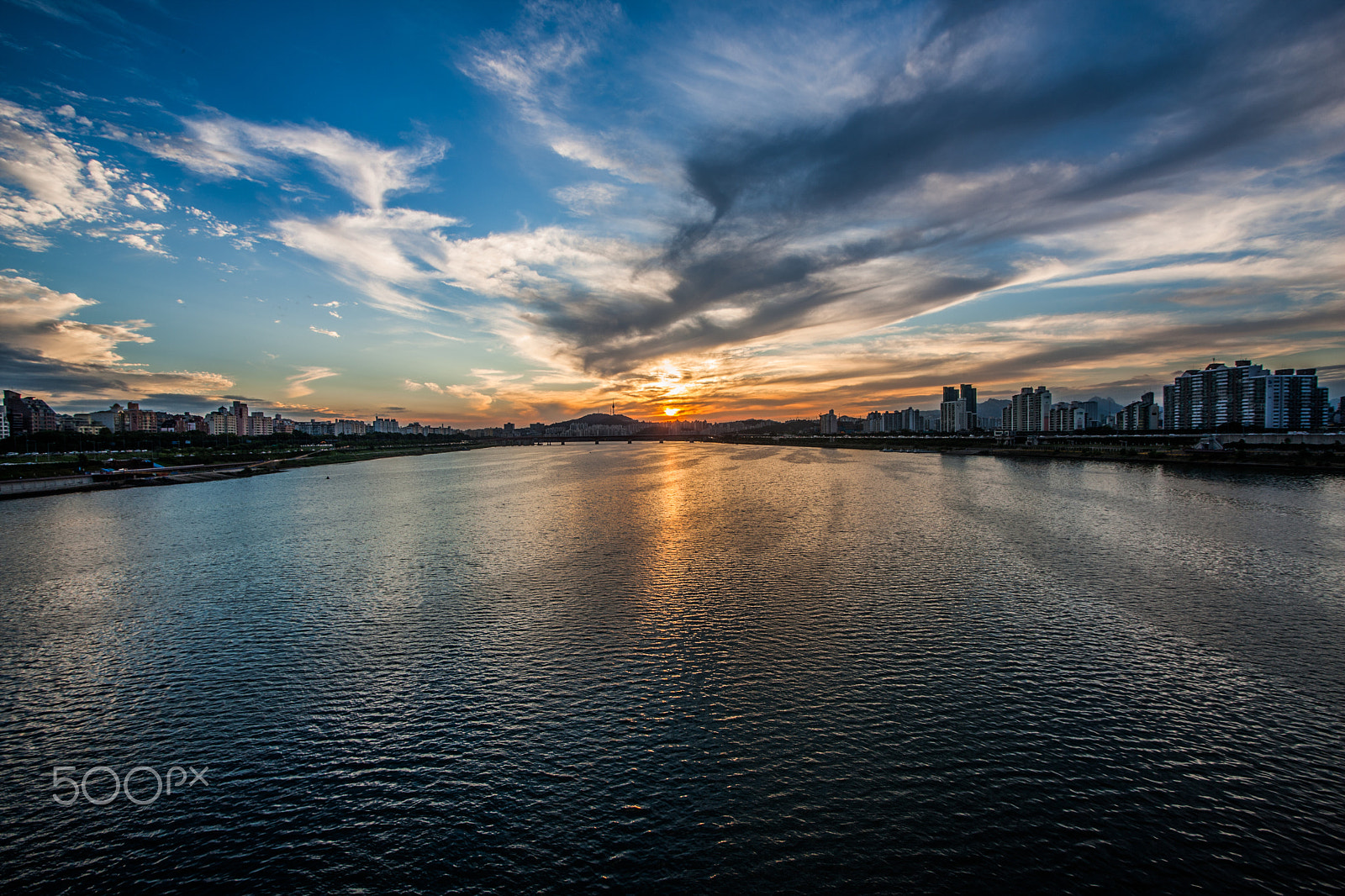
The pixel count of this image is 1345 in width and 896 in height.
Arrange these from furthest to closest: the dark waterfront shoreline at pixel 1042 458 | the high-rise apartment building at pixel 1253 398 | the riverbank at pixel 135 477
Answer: the high-rise apartment building at pixel 1253 398 → the dark waterfront shoreline at pixel 1042 458 → the riverbank at pixel 135 477

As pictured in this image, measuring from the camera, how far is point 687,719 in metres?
13.3


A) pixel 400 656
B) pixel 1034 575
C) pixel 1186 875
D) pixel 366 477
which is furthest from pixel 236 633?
pixel 366 477

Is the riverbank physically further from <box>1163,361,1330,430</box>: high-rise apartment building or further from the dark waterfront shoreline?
<box>1163,361,1330,430</box>: high-rise apartment building

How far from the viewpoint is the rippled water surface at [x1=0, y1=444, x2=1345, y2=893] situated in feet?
30.2

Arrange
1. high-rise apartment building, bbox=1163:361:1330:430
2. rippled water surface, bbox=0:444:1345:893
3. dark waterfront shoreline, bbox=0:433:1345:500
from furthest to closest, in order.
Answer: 1. high-rise apartment building, bbox=1163:361:1330:430
2. dark waterfront shoreline, bbox=0:433:1345:500
3. rippled water surface, bbox=0:444:1345:893

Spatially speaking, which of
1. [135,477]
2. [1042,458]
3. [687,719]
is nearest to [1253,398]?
[1042,458]

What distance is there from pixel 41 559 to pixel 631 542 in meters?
34.5

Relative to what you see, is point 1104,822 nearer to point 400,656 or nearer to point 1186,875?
point 1186,875

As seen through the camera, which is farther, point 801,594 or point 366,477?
point 366,477

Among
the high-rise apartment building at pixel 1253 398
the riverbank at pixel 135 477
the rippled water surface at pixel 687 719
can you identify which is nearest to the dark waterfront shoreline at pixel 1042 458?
the riverbank at pixel 135 477

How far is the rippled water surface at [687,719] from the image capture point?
921 centimetres

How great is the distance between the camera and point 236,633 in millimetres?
19172

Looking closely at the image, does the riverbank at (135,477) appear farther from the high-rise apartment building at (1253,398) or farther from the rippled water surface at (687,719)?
the high-rise apartment building at (1253,398)

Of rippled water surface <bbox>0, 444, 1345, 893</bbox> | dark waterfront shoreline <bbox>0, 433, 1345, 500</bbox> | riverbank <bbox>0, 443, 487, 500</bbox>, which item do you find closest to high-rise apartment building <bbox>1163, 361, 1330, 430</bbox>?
dark waterfront shoreline <bbox>0, 433, 1345, 500</bbox>
